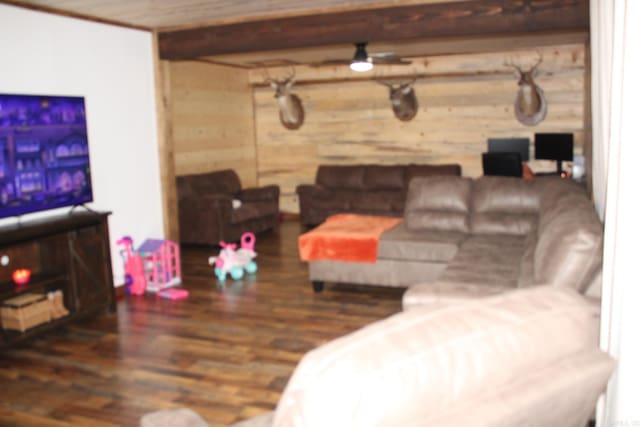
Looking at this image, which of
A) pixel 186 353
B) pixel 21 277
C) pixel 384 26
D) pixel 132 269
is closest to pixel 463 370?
pixel 186 353

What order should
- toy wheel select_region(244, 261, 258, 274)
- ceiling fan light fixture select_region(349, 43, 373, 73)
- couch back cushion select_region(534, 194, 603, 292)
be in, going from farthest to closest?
1. toy wheel select_region(244, 261, 258, 274)
2. ceiling fan light fixture select_region(349, 43, 373, 73)
3. couch back cushion select_region(534, 194, 603, 292)

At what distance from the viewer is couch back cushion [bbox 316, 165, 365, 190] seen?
9.02m

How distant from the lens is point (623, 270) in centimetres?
188

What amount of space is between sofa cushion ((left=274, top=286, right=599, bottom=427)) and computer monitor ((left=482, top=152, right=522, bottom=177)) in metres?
6.05

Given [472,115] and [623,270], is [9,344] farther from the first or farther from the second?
[472,115]

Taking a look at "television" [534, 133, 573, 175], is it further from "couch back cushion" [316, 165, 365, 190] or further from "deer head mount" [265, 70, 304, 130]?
"deer head mount" [265, 70, 304, 130]

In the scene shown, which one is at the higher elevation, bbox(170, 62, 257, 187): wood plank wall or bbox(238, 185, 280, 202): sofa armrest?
bbox(170, 62, 257, 187): wood plank wall

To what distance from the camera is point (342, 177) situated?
9.09 metres

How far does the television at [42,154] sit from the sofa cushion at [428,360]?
3.76 meters

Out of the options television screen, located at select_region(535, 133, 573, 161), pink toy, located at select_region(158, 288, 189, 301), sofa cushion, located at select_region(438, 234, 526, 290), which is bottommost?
pink toy, located at select_region(158, 288, 189, 301)

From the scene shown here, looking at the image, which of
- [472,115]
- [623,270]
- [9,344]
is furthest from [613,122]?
[472,115]

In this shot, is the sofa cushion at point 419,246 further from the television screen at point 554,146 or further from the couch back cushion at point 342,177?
the couch back cushion at point 342,177

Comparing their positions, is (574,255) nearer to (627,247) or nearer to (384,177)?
(627,247)

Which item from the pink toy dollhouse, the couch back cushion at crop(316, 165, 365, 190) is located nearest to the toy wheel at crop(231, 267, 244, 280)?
the pink toy dollhouse
